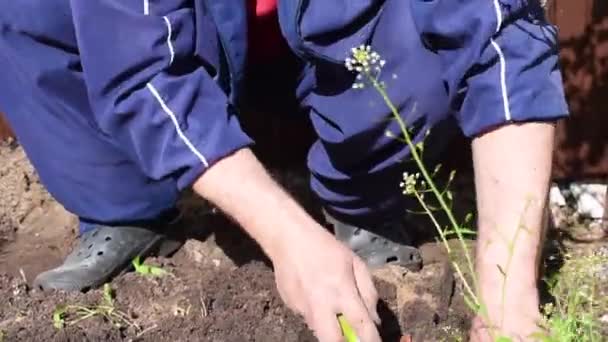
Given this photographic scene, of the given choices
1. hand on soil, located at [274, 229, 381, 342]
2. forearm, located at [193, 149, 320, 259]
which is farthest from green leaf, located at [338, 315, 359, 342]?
forearm, located at [193, 149, 320, 259]

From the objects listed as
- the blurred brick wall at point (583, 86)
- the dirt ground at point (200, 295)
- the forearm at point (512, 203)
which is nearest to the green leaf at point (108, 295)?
the dirt ground at point (200, 295)

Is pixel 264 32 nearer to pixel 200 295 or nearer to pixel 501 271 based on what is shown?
pixel 200 295

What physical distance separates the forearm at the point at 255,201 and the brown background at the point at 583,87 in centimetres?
79

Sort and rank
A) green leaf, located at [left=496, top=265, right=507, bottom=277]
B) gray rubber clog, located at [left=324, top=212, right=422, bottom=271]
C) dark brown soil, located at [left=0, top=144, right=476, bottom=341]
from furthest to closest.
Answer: gray rubber clog, located at [left=324, top=212, right=422, bottom=271], dark brown soil, located at [left=0, top=144, right=476, bottom=341], green leaf, located at [left=496, top=265, right=507, bottom=277]

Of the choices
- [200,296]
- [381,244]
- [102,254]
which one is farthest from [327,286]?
[102,254]

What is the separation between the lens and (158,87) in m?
1.81

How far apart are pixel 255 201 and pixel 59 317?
53 centimetres

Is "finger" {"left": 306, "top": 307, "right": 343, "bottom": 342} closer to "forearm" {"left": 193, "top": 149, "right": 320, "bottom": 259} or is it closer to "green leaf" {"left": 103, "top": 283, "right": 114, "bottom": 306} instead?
"forearm" {"left": 193, "top": 149, "right": 320, "bottom": 259}

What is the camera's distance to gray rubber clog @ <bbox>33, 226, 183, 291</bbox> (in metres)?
2.21

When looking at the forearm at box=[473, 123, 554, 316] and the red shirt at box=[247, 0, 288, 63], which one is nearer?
the forearm at box=[473, 123, 554, 316]

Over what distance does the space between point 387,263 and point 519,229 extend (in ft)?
2.11

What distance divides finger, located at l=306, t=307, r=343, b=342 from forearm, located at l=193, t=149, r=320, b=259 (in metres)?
0.12

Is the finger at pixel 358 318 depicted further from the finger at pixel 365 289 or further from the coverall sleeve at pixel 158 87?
the coverall sleeve at pixel 158 87

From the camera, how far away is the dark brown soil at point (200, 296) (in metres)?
1.99
